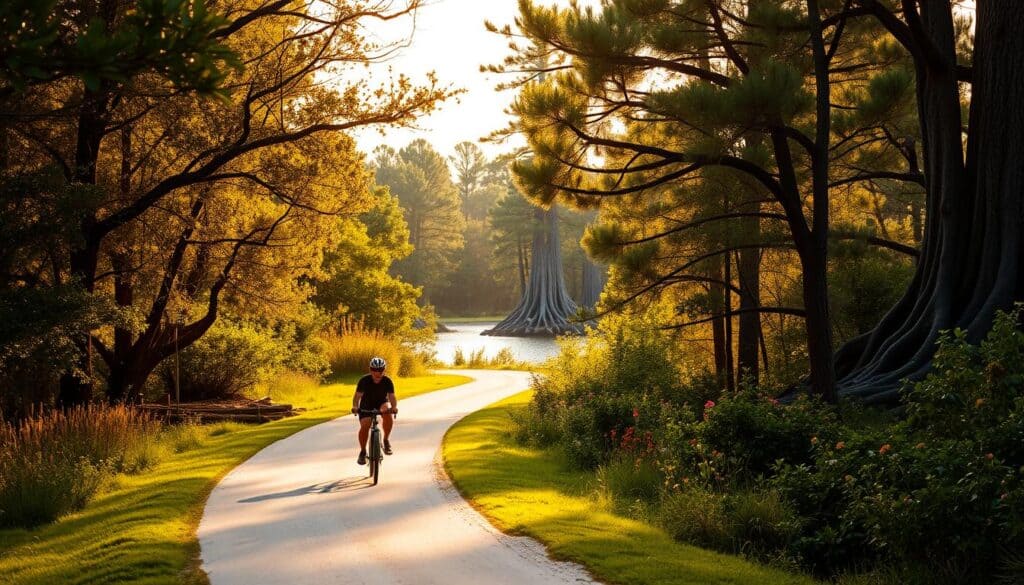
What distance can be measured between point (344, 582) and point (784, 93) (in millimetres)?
7984

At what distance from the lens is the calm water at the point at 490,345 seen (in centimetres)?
4822

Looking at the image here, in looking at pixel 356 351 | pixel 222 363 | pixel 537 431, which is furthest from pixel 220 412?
pixel 356 351

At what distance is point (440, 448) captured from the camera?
48.4 feet

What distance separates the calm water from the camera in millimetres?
48219

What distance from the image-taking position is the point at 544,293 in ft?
251

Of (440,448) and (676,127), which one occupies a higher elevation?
(676,127)

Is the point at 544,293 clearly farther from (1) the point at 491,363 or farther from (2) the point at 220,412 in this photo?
(2) the point at 220,412

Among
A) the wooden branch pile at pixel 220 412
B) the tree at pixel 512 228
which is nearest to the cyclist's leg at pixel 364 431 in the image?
the wooden branch pile at pixel 220 412

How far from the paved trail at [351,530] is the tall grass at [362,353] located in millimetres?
16686

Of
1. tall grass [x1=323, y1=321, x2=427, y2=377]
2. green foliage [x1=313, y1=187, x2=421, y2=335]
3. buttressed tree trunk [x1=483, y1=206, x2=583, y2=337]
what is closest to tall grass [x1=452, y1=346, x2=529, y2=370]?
green foliage [x1=313, y1=187, x2=421, y2=335]

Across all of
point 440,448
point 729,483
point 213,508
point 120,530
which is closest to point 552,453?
point 440,448

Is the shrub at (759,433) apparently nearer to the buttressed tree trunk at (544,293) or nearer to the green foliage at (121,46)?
the green foliage at (121,46)

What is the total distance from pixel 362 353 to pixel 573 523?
77.1 feet

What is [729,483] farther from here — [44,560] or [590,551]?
[44,560]
